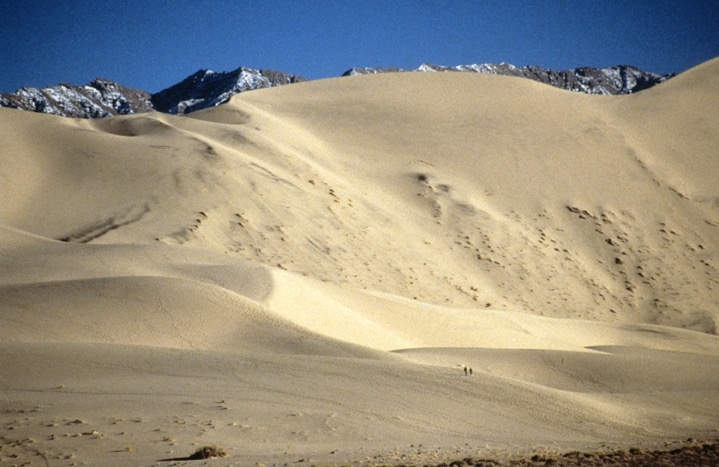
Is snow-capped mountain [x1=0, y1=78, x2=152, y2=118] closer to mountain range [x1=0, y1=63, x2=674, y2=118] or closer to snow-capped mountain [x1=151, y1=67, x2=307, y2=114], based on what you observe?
mountain range [x1=0, y1=63, x2=674, y2=118]

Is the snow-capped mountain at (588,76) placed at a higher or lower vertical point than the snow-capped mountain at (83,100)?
higher

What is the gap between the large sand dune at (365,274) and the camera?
7203 mm

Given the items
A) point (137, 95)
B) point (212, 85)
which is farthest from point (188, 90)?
point (137, 95)

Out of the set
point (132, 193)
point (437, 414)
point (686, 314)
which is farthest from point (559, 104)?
point (437, 414)

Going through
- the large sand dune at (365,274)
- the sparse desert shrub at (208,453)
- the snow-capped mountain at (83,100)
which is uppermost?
the snow-capped mountain at (83,100)

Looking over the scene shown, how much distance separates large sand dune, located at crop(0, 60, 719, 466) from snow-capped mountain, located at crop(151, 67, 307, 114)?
8311cm

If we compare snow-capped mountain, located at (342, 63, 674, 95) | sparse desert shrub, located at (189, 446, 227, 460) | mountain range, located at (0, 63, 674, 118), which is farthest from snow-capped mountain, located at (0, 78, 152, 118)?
sparse desert shrub, located at (189, 446, 227, 460)

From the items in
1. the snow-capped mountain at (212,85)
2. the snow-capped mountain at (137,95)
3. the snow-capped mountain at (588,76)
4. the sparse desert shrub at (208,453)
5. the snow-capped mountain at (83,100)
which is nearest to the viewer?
the sparse desert shrub at (208,453)

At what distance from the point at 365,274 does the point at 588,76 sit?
140m

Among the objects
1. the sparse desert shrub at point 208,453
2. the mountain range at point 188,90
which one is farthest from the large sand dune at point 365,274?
the mountain range at point 188,90

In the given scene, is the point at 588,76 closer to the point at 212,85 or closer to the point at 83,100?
the point at 212,85

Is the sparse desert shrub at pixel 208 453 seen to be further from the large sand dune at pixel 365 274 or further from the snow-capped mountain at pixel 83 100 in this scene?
the snow-capped mountain at pixel 83 100

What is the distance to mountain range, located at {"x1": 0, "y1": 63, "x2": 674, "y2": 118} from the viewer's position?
372ft

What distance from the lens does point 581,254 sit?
25797mm
